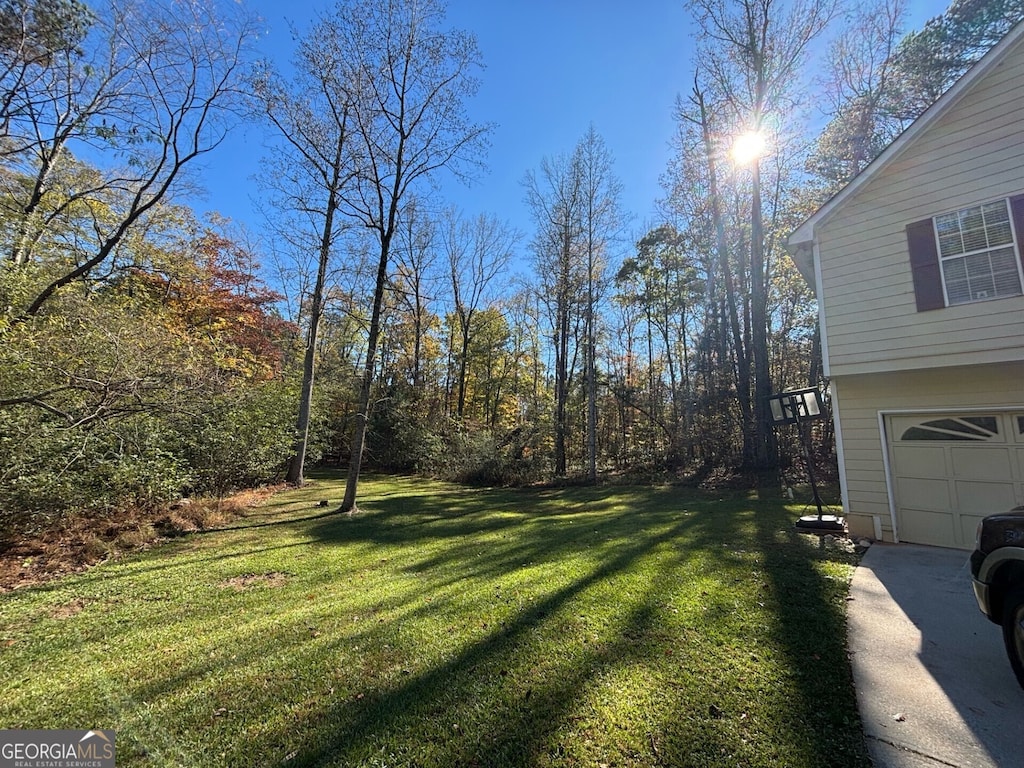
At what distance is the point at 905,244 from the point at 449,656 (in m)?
7.93

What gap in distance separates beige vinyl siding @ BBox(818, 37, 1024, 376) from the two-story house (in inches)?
0.6

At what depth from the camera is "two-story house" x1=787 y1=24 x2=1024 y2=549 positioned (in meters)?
5.19

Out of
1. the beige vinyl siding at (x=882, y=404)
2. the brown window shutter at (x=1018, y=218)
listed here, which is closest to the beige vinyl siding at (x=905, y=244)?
the brown window shutter at (x=1018, y=218)

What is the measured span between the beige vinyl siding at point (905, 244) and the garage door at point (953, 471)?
3.10 ft

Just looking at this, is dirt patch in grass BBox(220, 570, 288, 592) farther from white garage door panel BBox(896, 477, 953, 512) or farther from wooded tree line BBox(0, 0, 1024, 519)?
white garage door panel BBox(896, 477, 953, 512)

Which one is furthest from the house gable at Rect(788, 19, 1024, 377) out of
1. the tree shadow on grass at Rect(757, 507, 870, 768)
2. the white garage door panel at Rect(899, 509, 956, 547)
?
the tree shadow on grass at Rect(757, 507, 870, 768)

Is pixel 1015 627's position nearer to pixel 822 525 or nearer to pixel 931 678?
pixel 931 678

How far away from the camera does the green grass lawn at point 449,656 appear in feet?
7.21

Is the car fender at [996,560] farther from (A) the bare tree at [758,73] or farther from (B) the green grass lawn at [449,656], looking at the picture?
(A) the bare tree at [758,73]

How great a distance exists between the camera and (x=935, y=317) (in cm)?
552

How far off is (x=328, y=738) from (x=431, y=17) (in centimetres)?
1188

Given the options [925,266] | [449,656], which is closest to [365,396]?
[449,656]

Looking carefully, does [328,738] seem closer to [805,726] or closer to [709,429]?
[805,726]

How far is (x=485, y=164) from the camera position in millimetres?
9742
